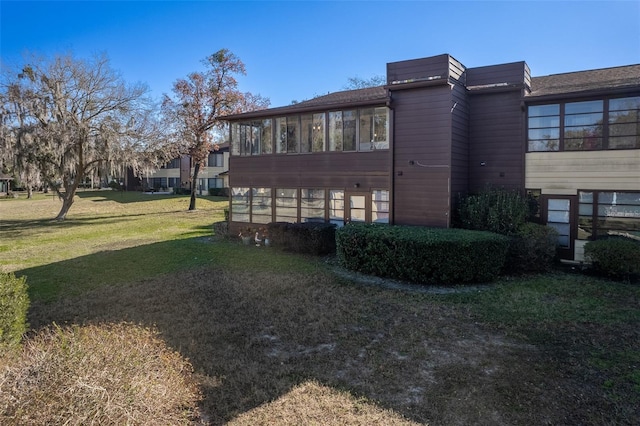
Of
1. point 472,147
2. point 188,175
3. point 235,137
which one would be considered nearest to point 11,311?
point 235,137

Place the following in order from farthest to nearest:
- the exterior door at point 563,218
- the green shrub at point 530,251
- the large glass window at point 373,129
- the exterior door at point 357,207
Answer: the exterior door at point 357,207 → the large glass window at point 373,129 → the exterior door at point 563,218 → the green shrub at point 530,251

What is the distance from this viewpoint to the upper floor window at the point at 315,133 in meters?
12.0

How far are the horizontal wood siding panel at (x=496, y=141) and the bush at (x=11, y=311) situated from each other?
36.5 ft

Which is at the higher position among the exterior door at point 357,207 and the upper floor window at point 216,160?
the upper floor window at point 216,160

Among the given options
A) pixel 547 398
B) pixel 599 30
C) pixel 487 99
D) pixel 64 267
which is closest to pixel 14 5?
pixel 64 267

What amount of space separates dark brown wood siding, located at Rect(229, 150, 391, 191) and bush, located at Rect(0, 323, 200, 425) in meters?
9.18

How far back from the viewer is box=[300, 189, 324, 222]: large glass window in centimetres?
1310

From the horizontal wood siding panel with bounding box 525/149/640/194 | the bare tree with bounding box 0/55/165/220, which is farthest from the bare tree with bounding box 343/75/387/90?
the horizontal wood siding panel with bounding box 525/149/640/194

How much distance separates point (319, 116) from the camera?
12977 mm

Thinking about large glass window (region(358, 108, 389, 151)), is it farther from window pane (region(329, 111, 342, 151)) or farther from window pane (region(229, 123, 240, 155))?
window pane (region(229, 123, 240, 155))

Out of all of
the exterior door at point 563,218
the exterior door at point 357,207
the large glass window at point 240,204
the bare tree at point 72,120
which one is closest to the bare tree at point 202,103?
the bare tree at point 72,120

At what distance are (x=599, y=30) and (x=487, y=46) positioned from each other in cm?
389

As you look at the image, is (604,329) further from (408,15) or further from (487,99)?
(408,15)

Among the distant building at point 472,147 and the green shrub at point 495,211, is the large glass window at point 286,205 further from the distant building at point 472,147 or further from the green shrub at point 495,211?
the green shrub at point 495,211
